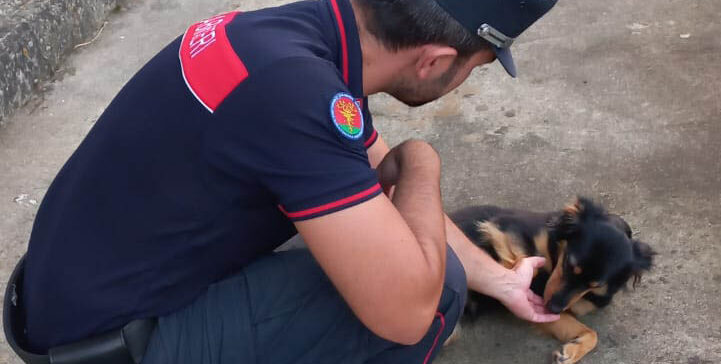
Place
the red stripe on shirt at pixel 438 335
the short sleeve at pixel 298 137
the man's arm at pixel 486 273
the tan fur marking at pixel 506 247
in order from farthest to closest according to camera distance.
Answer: the tan fur marking at pixel 506 247 < the man's arm at pixel 486 273 < the red stripe on shirt at pixel 438 335 < the short sleeve at pixel 298 137

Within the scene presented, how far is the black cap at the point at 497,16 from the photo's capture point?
1.62 m

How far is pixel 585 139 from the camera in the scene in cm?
347

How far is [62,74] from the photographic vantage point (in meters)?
4.30

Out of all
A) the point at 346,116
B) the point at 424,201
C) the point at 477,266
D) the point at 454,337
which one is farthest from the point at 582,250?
the point at 346,116

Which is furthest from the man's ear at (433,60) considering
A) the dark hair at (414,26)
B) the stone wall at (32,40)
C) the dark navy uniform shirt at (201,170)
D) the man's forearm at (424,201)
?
the stone wall at (32,40)

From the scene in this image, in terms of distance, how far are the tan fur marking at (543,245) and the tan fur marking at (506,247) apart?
0.05 m

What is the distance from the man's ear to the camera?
1674mm

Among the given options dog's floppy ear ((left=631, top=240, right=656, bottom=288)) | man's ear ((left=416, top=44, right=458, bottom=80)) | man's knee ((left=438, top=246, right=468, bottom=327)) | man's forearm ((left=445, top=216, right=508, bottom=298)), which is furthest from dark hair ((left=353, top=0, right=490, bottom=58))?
dog's floppy ear ((left=631, top=240, right=656, bottom=288))

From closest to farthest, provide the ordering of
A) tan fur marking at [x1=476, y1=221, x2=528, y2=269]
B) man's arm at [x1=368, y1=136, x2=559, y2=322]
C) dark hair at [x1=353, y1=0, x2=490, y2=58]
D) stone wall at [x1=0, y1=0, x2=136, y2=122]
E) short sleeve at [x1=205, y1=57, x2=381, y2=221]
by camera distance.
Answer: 1. short sleeve at [x1=205, y1=57, x2=381, y2=221]
2. dark hair at [x1=353, y1=0, x2=490, y2=58]
3. man's arm at [x1=368, y1=136, x2=559, y2=322]
4. tan fur marking at [x1=476, y1=221, x2=528, y2=269]
5. stone wall at [x1=0, y1=0, x2=136, y2=122]

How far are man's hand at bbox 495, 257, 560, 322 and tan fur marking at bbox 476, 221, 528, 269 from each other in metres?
0.15

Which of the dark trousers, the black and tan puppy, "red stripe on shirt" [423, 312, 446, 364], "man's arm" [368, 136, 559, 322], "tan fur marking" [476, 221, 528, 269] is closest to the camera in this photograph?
the dark trousers

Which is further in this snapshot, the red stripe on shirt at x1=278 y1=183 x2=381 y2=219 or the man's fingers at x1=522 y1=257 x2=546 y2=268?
the man's fingers at x1=522 y1=257 x2=546 y2=268

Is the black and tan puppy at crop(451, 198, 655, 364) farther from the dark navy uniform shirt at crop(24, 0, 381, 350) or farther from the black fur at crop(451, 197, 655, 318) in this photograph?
the dark navy uniform shirt at crop(24, 0, 381, 350)

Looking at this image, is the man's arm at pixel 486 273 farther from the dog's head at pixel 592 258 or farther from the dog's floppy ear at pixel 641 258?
the dog's floppy ear at pixel 641 258
